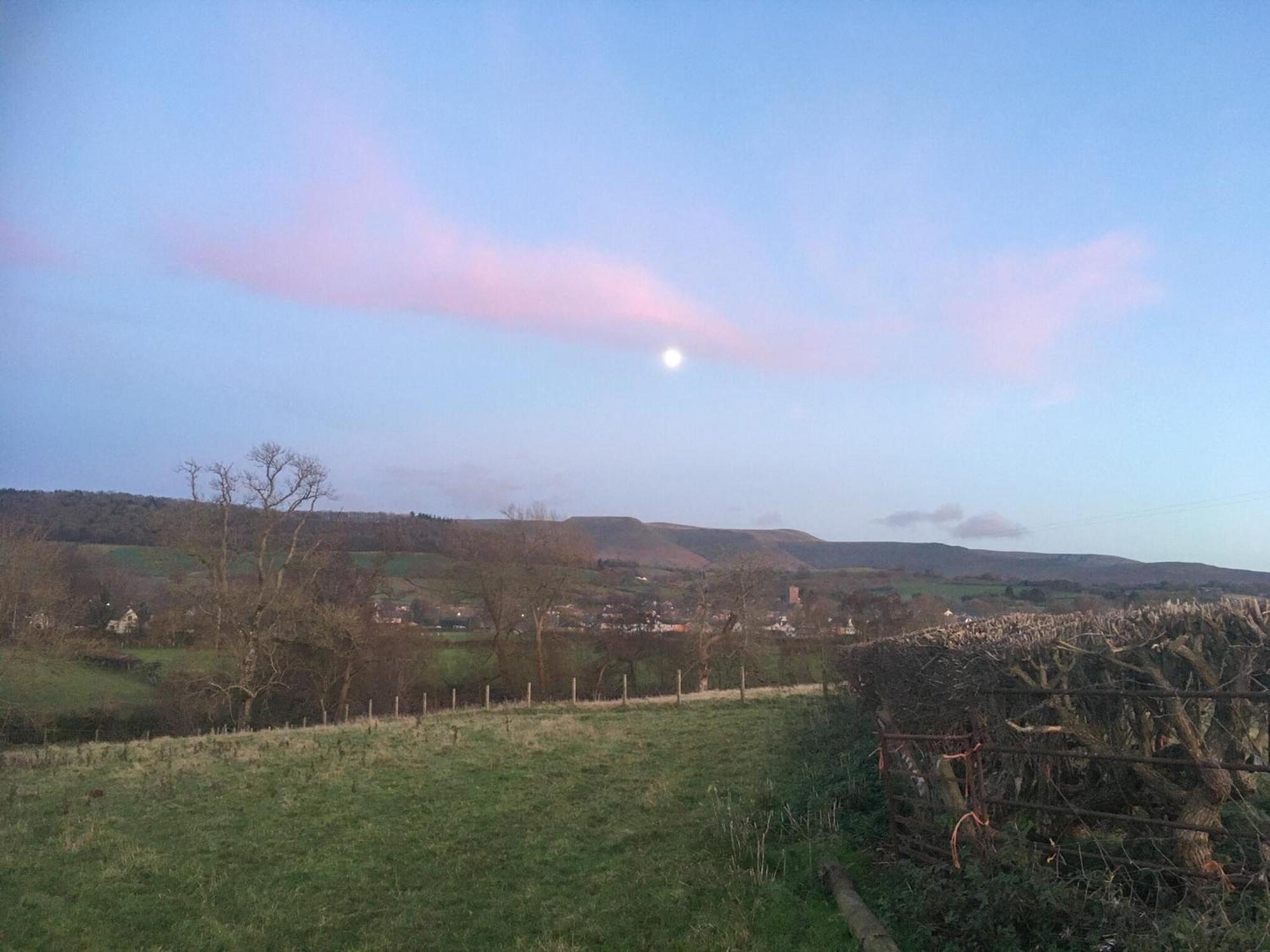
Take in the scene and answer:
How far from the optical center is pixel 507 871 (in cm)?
857

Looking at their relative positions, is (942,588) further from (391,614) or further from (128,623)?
(128,623)

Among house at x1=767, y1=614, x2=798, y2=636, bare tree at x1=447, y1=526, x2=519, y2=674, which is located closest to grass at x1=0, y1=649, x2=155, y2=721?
bare tree at x1=447, y1=526, x2=519, y2=674

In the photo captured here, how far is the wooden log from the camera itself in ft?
17.3

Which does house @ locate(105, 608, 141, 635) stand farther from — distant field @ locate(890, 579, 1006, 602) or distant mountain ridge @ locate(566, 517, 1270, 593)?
distant field @ locate(890, 579, 1006, 602)

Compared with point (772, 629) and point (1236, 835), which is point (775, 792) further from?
point (772, 629)

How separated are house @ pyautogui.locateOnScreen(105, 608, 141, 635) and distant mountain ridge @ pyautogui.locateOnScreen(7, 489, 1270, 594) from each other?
4.04 m

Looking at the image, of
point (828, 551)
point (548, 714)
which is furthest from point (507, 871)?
point (828, 551)

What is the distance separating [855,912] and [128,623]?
1755 inches

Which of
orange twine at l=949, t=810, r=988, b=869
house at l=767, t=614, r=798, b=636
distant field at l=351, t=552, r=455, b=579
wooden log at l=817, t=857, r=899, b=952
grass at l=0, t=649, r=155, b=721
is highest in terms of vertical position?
distant field at l=351, t=552, r=455, b=579

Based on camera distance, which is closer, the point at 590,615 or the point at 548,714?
the point at 548,714

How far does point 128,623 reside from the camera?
4028 centimetres

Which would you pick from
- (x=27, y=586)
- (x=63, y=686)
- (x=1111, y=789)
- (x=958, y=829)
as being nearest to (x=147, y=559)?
(x=63, y=686)

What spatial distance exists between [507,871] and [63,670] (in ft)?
91.4

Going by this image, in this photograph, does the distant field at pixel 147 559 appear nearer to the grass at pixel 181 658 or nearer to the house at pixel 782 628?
the grass at pixel 181 658
